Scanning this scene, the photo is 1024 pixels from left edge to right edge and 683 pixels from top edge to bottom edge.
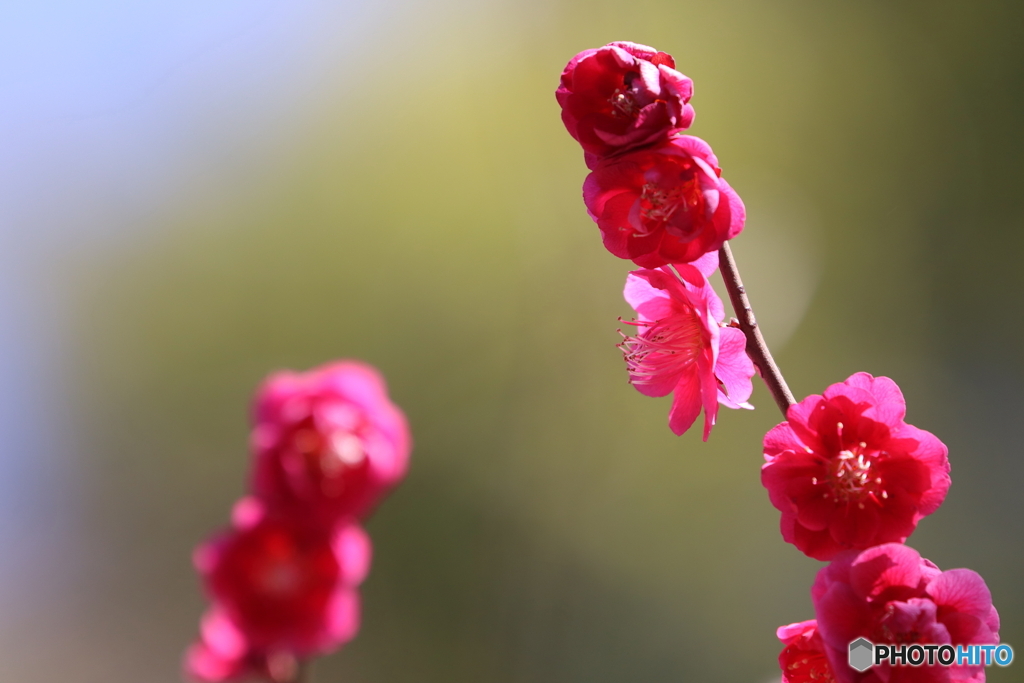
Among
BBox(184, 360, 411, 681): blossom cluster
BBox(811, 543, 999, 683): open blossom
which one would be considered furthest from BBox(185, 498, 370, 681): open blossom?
BBox(811, 543, 999, 683): open blossom

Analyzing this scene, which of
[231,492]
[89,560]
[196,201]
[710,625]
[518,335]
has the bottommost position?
[710,625]

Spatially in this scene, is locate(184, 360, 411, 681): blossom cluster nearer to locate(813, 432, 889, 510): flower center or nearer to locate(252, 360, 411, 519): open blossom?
locate(252, 360, 411, 519): open blossom

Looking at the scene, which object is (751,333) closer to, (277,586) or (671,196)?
(671,196)

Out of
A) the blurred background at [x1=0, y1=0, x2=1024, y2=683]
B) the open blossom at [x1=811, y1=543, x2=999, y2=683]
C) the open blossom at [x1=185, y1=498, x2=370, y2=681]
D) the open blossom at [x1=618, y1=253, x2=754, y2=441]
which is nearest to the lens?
the open blossom at [x1=185, y1=498, x2=370, y2=681]

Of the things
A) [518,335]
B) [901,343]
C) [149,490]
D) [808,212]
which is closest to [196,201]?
[149,490]

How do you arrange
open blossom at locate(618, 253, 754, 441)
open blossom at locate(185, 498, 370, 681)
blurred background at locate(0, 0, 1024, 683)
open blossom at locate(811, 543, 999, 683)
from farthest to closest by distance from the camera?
blurred background at locate(0, 0, 1024, 683) < open blossom at locate(618, 253, 754, 441) < open blossom at locate(811, 543, 999, 683) < open blossom at locate(185, 498, 370, 681)

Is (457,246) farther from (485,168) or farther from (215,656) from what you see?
(215,656)

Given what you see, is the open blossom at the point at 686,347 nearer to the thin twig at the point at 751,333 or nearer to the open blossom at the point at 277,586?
the thin twig at the point at 751,333

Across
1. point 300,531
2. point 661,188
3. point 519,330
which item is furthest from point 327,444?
point 519,330
